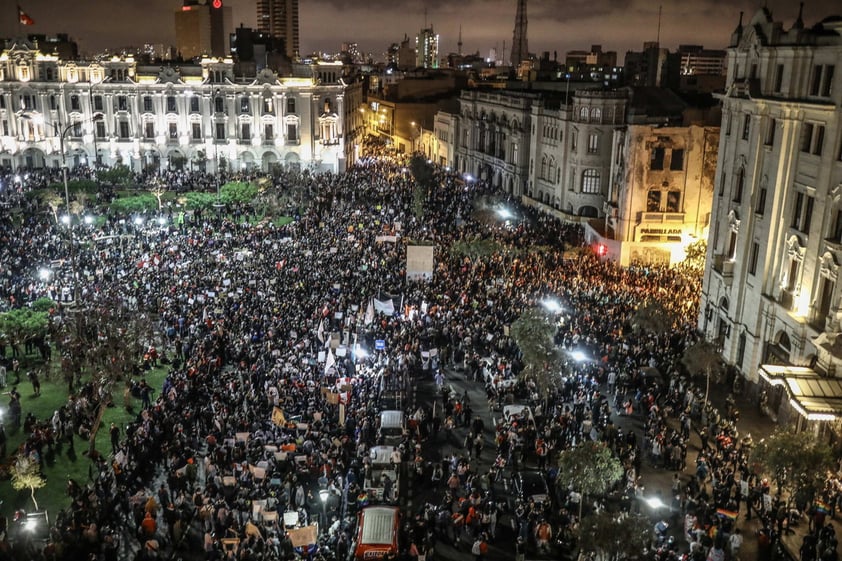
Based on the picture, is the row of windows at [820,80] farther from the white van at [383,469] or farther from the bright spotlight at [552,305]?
the white van at [383,469]

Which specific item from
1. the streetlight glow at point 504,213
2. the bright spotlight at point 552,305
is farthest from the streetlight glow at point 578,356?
the streetlight glow at point 504,213

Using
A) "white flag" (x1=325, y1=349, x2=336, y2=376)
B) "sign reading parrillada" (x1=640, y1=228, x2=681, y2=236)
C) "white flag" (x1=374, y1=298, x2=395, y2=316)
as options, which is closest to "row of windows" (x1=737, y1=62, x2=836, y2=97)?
"white flag" (x1=374, y1=298, x2=395, y2=316)

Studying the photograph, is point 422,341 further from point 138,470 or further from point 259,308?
point 138,470

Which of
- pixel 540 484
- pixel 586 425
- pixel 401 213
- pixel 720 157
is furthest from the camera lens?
pixel 401 213

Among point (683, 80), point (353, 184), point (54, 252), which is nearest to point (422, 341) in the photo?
point (54, 252)

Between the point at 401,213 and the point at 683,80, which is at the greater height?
the point at 683,80

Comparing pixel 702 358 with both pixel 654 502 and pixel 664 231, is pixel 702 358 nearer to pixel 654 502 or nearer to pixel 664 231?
pixel 654 502

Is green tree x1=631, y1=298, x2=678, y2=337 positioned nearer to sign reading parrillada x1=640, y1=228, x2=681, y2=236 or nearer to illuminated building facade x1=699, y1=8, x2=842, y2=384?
illuminated building facade x1=699, y1=8, x2=842, y2=384
